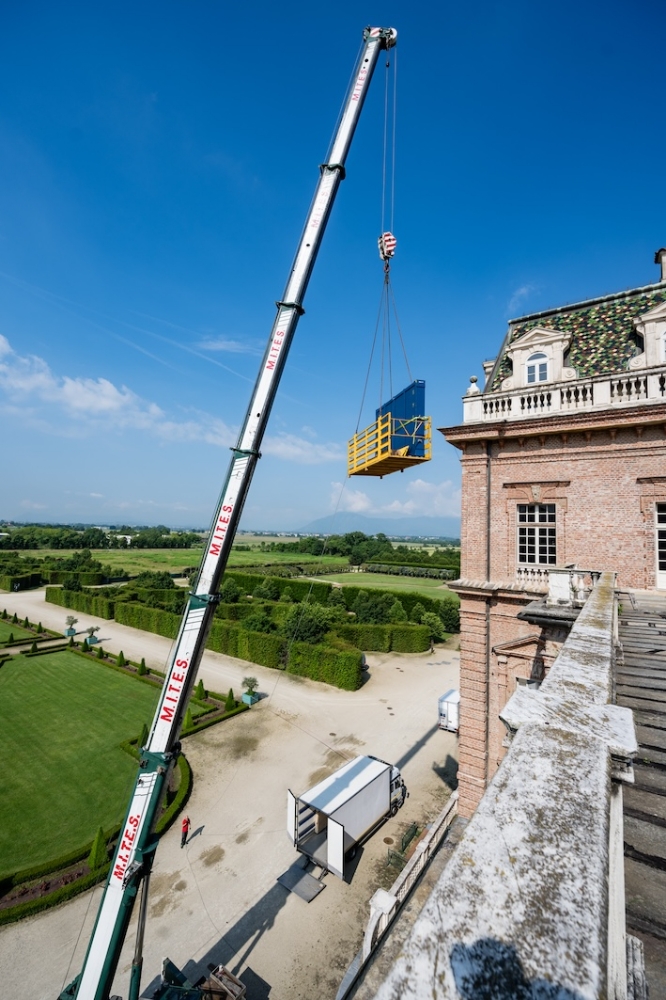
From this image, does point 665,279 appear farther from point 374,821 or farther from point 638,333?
point 374,821

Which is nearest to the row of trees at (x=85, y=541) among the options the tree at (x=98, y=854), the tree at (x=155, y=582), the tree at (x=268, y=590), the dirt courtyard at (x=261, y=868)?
the tree at (x=155, y=582)

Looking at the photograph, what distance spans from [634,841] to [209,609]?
6895mm

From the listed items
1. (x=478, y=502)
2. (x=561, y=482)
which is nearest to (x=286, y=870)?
(x=478, y=502)

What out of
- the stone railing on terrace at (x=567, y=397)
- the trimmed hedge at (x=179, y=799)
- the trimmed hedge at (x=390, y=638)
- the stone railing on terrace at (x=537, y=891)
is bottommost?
the trimmed hedge at (x=179, y=799)

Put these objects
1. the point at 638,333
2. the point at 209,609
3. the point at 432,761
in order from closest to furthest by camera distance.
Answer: the point at 209,609, the point at 638,333, the point at 432,761

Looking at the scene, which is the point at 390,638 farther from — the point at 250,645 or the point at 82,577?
the point at 82,577

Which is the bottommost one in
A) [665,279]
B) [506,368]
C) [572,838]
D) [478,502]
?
[572,838]

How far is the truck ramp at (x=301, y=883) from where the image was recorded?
13164mm

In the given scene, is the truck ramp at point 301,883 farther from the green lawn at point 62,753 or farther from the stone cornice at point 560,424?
the stone cornice at point 560,424

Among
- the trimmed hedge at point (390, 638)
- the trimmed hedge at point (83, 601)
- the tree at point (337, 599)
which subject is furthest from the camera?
the tree at point (337, 599)

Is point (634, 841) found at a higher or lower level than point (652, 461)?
lower

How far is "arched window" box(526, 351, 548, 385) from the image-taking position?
49.5 ft

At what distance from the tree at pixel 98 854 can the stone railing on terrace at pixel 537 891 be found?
1608 centimetres

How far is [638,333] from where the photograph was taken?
13773mm
